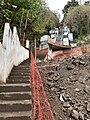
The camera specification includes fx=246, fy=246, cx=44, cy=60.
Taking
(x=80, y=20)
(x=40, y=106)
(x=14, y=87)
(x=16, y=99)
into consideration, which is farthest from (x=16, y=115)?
(x=80, y=20)

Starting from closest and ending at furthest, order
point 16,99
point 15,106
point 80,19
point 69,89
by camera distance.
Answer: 1. point 15,106
2. point 16,99
3. point 69,89
4. point 80,19

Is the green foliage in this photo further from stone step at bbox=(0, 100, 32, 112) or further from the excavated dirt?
stone step at bbox=(0, 100, 32, 112)

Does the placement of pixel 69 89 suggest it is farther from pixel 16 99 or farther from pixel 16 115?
pixel 16 115

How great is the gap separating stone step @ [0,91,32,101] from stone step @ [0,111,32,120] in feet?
1.86

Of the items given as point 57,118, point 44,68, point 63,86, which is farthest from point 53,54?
point 57,118

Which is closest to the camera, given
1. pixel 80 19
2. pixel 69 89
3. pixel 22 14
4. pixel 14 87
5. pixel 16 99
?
pixel 16 99

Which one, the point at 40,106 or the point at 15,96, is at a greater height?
the point at 15,96

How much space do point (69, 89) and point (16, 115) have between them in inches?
152

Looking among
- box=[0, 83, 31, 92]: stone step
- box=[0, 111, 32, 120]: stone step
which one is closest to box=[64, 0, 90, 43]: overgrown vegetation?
box=[0, 83, 31, 92]: stone step

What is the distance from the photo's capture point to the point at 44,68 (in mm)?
10195

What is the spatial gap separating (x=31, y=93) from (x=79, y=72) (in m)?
4.48

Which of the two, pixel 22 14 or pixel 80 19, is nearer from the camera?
pixel 22 14

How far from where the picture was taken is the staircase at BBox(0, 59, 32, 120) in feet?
13.9

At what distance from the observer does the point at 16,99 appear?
4.88 meters
